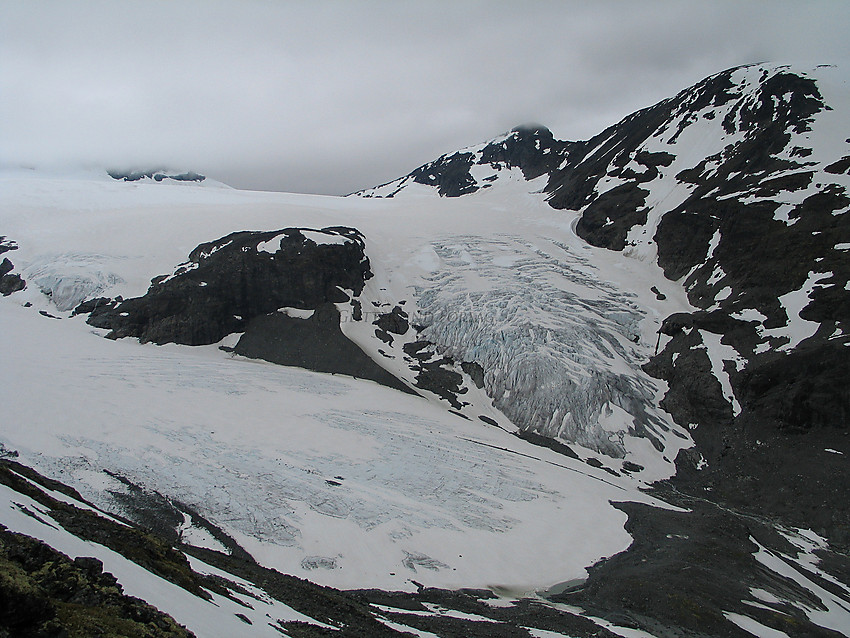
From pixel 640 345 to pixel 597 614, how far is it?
32.8 meters

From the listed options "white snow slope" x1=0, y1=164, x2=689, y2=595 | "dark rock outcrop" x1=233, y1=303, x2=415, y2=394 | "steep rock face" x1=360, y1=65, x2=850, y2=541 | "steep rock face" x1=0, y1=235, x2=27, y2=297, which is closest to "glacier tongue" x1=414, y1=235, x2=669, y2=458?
"white snow slope" x1=0, y1=164, x2=689, y2=595

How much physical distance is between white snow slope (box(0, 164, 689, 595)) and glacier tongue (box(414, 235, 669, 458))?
23 cm

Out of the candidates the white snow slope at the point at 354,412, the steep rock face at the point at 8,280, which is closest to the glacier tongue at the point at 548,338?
the white snow slope at the point at 354,412

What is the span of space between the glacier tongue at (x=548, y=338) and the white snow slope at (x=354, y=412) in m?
0.23

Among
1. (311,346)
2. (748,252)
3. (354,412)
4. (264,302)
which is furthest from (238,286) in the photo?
(748,252)

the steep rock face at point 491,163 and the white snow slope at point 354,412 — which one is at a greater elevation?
the steep rock face at point 491,163

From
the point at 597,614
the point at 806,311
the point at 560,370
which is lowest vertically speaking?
the point at 597,614

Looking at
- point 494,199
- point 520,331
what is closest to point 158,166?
point 494,199

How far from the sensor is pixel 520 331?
1781 inches

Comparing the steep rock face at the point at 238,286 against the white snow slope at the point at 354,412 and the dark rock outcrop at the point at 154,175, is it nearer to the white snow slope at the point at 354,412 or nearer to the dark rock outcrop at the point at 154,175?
the white snow slope at the point at 354,412

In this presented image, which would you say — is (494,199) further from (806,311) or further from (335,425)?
(335,425)

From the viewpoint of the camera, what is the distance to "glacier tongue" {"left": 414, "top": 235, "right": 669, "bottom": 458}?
1578 inches

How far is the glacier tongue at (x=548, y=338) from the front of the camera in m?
40.1

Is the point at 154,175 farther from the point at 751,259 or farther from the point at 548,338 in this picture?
the point at 751,259
